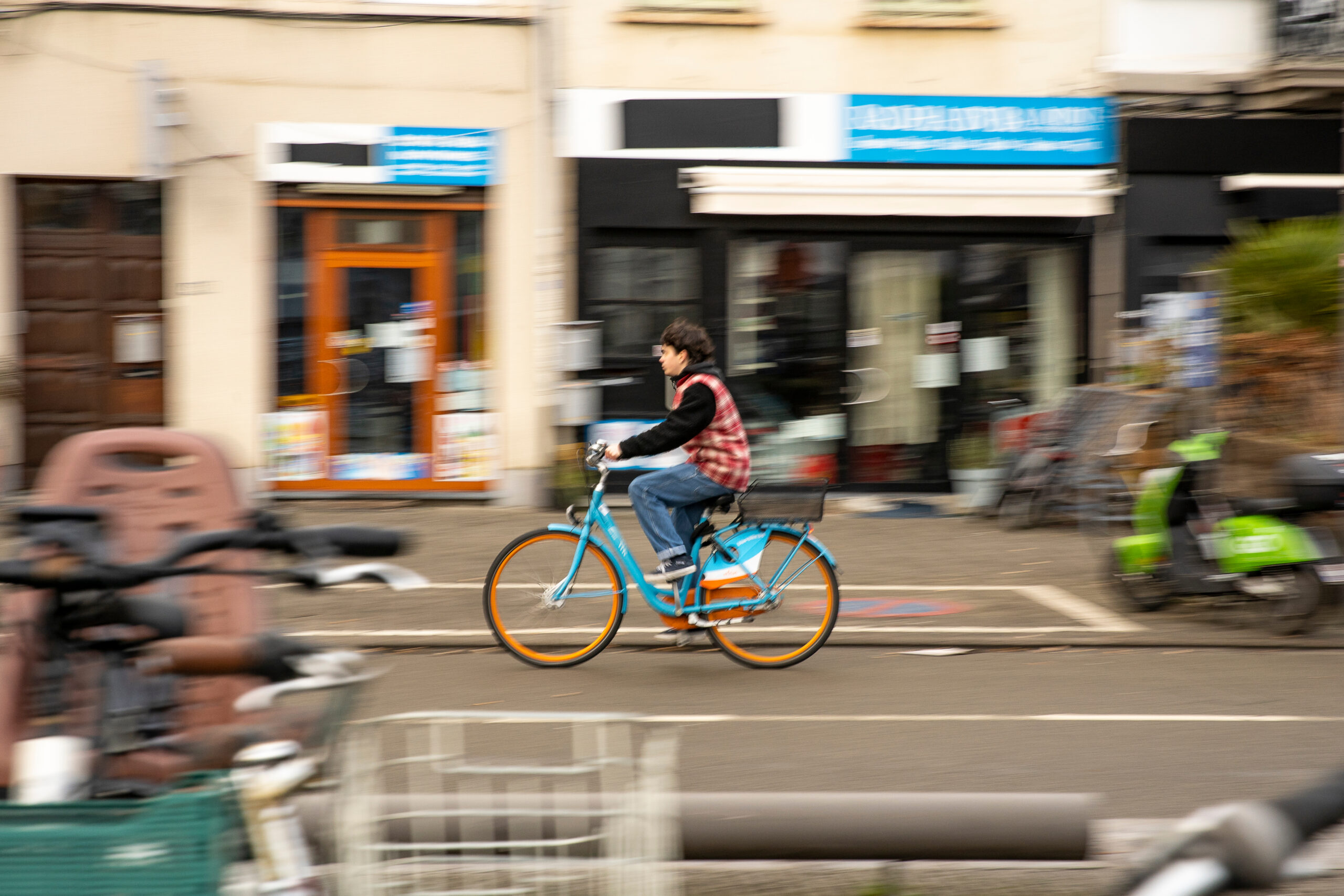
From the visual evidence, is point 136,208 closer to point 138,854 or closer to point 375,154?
point 375,154

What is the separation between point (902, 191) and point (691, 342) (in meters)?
7.08

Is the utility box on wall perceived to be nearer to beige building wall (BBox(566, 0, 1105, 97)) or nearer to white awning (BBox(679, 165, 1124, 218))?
white awning (BBox(679, 165, 1124, 218))

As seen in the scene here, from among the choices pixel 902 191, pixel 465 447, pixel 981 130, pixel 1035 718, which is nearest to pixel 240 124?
pixel 465 447

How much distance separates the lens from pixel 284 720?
2.68m

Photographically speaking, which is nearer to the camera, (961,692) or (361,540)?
(361,540)

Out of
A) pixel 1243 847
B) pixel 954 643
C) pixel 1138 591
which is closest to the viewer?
pixel 1243 847

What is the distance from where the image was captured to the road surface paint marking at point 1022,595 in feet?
26.5

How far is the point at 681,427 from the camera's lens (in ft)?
22.5

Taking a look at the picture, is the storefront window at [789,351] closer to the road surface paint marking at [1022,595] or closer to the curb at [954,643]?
the road surface paint marking at [1022,595]

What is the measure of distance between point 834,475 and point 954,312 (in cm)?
199

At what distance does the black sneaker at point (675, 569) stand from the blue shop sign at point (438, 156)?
7301 millimetres

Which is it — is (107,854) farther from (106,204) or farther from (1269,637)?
(106,204)

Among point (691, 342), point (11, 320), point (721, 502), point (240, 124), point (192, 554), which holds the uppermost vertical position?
point (240, 124)

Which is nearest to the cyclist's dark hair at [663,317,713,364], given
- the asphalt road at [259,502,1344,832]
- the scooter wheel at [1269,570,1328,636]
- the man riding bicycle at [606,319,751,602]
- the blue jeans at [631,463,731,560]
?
the man riding bicycle at [606,319,751,602]
